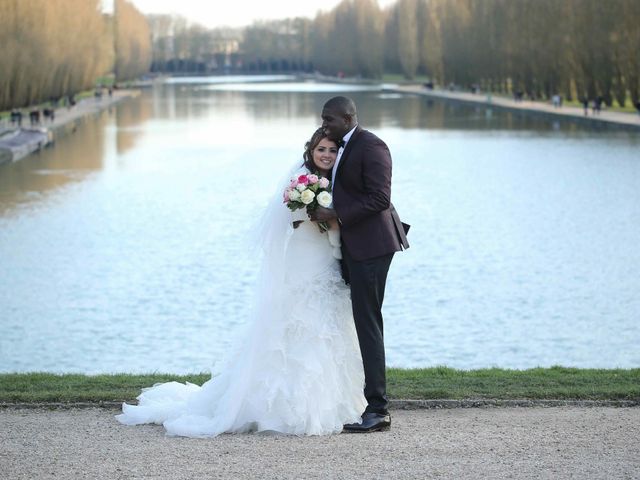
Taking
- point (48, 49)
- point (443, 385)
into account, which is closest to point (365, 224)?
point (443, 385)

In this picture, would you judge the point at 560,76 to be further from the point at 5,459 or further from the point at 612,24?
the point at 5,459

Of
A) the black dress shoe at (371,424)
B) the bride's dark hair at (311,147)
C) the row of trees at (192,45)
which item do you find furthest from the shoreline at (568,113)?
the row of trees at (192,45)

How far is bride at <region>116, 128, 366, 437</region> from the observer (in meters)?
6.00

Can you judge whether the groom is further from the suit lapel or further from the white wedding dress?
the white wedding dress

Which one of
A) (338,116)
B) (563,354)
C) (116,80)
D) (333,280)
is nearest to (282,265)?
(333,280)

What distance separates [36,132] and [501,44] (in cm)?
3873

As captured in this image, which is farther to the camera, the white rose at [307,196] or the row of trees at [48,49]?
the row of trees at [48,49]

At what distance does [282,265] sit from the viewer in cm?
621

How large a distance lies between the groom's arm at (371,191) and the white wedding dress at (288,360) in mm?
237

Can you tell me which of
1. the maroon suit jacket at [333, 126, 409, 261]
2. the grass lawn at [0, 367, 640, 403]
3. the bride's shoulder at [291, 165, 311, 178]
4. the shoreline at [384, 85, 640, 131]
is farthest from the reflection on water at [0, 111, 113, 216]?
the shoreline at [384, 85, 640, 131]

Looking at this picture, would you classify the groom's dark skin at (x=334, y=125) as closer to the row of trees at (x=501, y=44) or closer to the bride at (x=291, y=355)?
the bride at (x=291, y=355)

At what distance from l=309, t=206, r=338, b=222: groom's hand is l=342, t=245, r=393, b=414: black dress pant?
190mm

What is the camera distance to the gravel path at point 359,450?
5.18 meters

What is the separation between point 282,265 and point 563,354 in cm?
621
